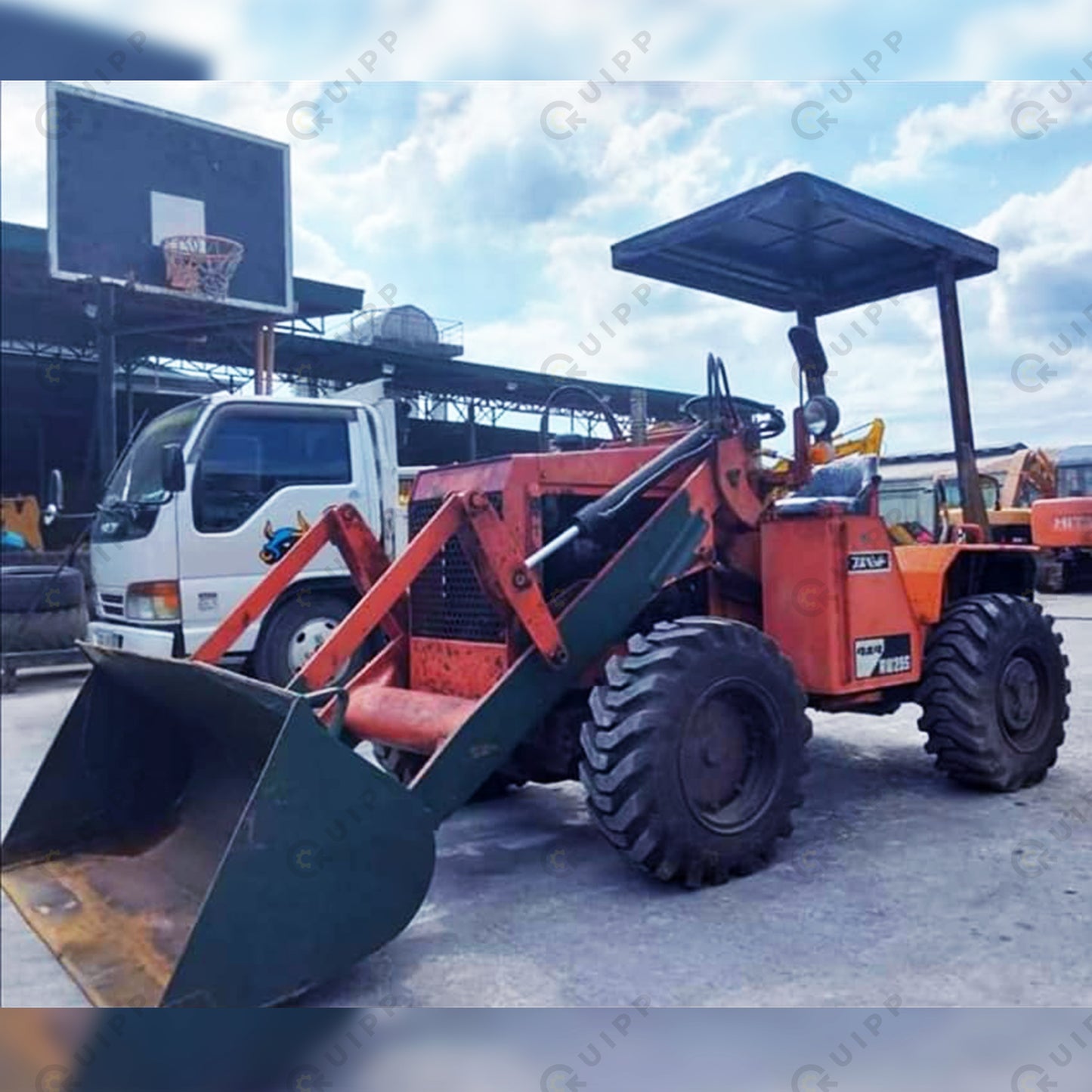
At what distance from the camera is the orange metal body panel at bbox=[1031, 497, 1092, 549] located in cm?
367

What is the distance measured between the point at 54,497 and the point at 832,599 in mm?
2444

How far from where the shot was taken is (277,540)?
5.19m

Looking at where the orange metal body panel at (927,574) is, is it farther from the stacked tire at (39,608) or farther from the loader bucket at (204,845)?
the stacked tire at (39,608)

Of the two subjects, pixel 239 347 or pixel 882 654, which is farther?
pixel 882 654

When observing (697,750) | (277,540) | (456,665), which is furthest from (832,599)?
(277,540)

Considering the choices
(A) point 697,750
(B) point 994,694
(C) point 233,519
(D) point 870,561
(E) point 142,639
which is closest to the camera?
(A) point 697,750

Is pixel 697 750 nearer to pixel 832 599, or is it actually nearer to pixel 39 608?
pixel 832 599

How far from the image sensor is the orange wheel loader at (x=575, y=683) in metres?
2.31

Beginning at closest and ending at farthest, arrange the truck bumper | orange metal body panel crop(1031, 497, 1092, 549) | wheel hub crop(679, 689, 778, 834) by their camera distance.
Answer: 1. wheel hub crop(679, 689, 778, 834)
2. orange metal body panel crop(1031, 497, 1092, 549)
3. the truck bumper

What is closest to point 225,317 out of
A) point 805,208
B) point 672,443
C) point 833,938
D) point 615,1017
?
point 672,443

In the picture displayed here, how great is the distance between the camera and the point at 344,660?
2.96m

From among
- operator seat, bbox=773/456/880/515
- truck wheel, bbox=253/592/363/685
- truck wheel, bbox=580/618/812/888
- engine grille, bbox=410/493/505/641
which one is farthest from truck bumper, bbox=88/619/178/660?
operator seat, bbox=773/456/880/515

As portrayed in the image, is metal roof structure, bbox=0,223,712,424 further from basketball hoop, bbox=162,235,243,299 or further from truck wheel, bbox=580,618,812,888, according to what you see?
truck wheel, bbox=580,618,812,888

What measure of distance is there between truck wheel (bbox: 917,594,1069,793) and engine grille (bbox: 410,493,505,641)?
175 cm
